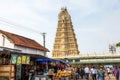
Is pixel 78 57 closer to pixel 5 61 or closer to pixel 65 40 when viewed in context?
pixel 65 40

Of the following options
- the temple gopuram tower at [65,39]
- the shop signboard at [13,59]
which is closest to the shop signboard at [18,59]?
the shop signboard at [13,59]

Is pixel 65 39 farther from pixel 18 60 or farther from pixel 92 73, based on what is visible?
pixel 18 60

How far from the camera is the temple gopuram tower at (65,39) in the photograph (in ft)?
340

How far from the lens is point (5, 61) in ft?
69.9

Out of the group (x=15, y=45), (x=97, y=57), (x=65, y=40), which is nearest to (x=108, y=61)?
(x=97, y=57)

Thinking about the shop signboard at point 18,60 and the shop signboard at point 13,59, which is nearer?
the shop signboard at point 13,59

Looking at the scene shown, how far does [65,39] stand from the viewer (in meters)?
105

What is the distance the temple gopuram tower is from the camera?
103750 mm

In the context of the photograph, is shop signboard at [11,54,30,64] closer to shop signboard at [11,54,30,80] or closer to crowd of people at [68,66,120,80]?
shop signboard at [11,54,30,80]

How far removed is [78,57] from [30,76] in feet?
222

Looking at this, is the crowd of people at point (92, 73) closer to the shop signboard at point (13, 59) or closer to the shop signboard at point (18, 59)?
the shop signboard at point (18, 59)

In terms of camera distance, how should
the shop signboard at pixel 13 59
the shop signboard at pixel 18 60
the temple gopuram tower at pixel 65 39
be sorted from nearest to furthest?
the shop signboard at pixel 13 59 < the shop signboard at pixel 18 60 < the temple gopuram tower at pixel 65 39

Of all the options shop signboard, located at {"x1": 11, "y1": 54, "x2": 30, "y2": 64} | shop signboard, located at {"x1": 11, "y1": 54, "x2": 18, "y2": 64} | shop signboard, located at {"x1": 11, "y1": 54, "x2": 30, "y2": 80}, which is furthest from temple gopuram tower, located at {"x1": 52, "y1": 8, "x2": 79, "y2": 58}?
shop signboard, located at {"x1": 11, "y1": 54, "x2": 18, "y2": 64}

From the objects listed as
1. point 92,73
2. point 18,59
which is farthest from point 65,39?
point 18,59
